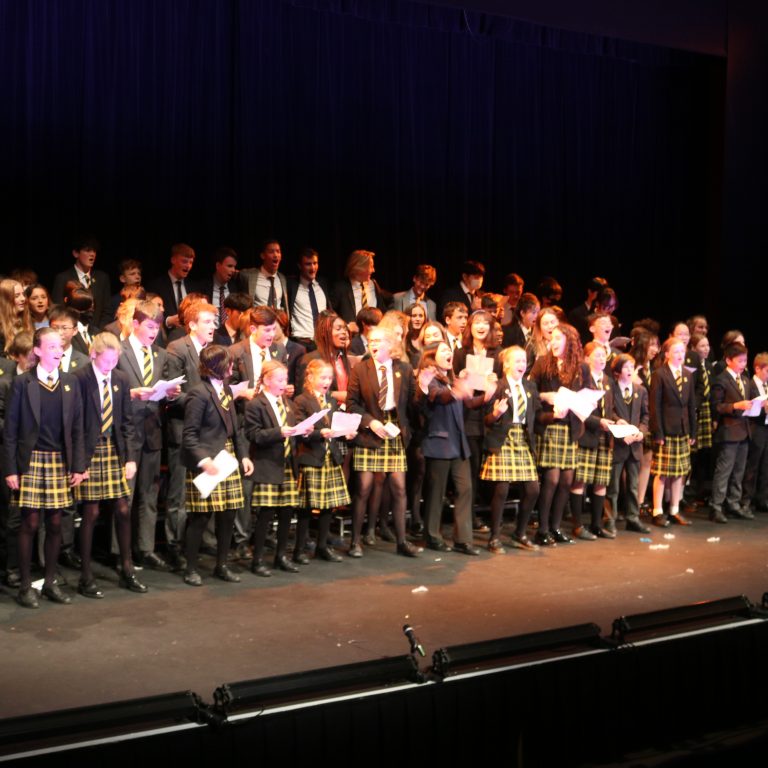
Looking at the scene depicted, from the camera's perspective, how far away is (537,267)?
11961 millimetres

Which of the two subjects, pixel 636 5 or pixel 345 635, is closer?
pixel 345 635

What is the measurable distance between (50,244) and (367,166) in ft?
10.3

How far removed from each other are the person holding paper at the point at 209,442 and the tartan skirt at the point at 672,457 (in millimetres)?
3564

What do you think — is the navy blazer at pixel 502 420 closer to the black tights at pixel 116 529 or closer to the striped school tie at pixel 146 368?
the striped school tie at pixel 146 368

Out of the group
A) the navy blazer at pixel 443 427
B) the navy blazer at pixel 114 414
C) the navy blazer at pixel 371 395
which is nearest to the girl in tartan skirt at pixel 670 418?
the navy blazer at pixel 443 427

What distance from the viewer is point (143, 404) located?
695 centimetres

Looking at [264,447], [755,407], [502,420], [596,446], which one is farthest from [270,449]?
[755,407]

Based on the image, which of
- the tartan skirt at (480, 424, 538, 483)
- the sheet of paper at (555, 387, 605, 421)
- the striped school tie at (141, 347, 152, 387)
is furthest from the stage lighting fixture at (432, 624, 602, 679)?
the striped school tie at (141, 347, 152, 387)

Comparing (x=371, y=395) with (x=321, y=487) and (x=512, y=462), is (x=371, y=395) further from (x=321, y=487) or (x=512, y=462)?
(x=512, y=462)

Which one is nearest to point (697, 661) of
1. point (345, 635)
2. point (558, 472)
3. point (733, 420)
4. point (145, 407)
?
point (345, 635)

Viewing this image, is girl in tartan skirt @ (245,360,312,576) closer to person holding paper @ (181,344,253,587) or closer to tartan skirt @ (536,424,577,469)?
person holding paper @ (181,344,253,587)

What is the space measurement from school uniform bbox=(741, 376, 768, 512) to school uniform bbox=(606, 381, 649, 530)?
129 cm

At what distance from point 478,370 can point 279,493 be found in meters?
1.62

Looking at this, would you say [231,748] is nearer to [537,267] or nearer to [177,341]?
[177,341]
